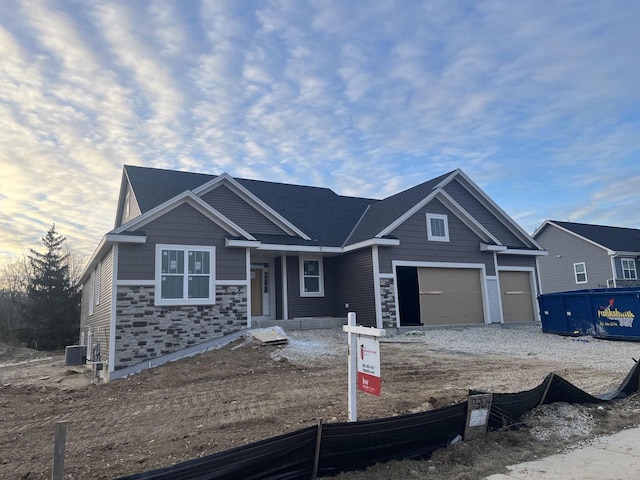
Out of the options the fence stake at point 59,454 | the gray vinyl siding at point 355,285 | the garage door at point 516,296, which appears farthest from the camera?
the garage door at point 516,296

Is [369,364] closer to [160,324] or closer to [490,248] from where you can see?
[160,324]

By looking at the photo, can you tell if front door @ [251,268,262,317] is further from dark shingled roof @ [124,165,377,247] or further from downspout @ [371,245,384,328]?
downspout @ [371,245,384,328]

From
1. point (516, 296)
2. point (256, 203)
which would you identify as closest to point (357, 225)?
point (256, 203)

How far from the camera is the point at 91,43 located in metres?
11.0

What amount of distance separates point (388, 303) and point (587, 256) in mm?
20343

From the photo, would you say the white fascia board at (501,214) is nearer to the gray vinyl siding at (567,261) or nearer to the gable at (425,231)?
the gable at (425,231)

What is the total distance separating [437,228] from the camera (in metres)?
18.4

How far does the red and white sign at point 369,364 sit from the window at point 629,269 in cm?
3023

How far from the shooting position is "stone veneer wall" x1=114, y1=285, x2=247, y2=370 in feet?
41.2

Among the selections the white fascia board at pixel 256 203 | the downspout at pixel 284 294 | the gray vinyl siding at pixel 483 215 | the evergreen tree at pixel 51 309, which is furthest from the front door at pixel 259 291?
the evergreen tree at pixel 51 309

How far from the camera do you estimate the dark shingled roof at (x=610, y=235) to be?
2958cm

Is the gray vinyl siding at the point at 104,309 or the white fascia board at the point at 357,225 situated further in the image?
the white fascia board at the point at 357,225

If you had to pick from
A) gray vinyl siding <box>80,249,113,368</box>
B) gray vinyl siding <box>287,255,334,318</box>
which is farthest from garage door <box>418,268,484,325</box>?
gray vinyl siding <box>80,249,113,368</box>

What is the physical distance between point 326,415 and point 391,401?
4.14ft
